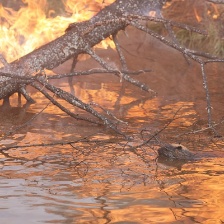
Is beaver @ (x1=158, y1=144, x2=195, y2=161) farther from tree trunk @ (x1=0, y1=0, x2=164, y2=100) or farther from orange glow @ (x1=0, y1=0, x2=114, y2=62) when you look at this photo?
orange glow @ (x1=0, y1=0, x2=114, y2=62)

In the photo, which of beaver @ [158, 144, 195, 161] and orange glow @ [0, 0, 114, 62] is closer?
beaver @ [158, 144, 195, 161]

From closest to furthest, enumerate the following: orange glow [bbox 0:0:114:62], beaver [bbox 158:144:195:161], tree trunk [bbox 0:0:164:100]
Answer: beaver [bbox 158:144:195:161]
tree trunk [bbox 0:0:164:100]
orange glow [bbox 0:0:114:62]

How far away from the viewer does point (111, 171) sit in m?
5.51

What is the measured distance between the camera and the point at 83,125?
24.3ft

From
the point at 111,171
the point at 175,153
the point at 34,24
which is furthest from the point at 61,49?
the point at 111,171

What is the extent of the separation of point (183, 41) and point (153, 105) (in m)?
4.97

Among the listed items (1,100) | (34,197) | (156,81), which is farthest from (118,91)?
(34,197)

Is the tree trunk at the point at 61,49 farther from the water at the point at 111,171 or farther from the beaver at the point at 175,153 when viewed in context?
the beaver at the point at 175,153

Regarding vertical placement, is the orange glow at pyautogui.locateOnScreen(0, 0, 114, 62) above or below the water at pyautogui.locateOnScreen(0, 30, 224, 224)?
above

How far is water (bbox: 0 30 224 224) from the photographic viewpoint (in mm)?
4512

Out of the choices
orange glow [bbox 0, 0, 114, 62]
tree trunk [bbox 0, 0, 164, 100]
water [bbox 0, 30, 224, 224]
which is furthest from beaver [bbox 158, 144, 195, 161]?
orange glow [bbox 0, 0, 114, 62]

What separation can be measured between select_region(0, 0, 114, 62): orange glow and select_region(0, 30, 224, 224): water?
671 millimetres

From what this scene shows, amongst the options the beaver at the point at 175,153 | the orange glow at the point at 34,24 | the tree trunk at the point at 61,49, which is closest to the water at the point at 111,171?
the beaver at the point at 175,153

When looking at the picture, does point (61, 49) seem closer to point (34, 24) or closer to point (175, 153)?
point (34, 24)
